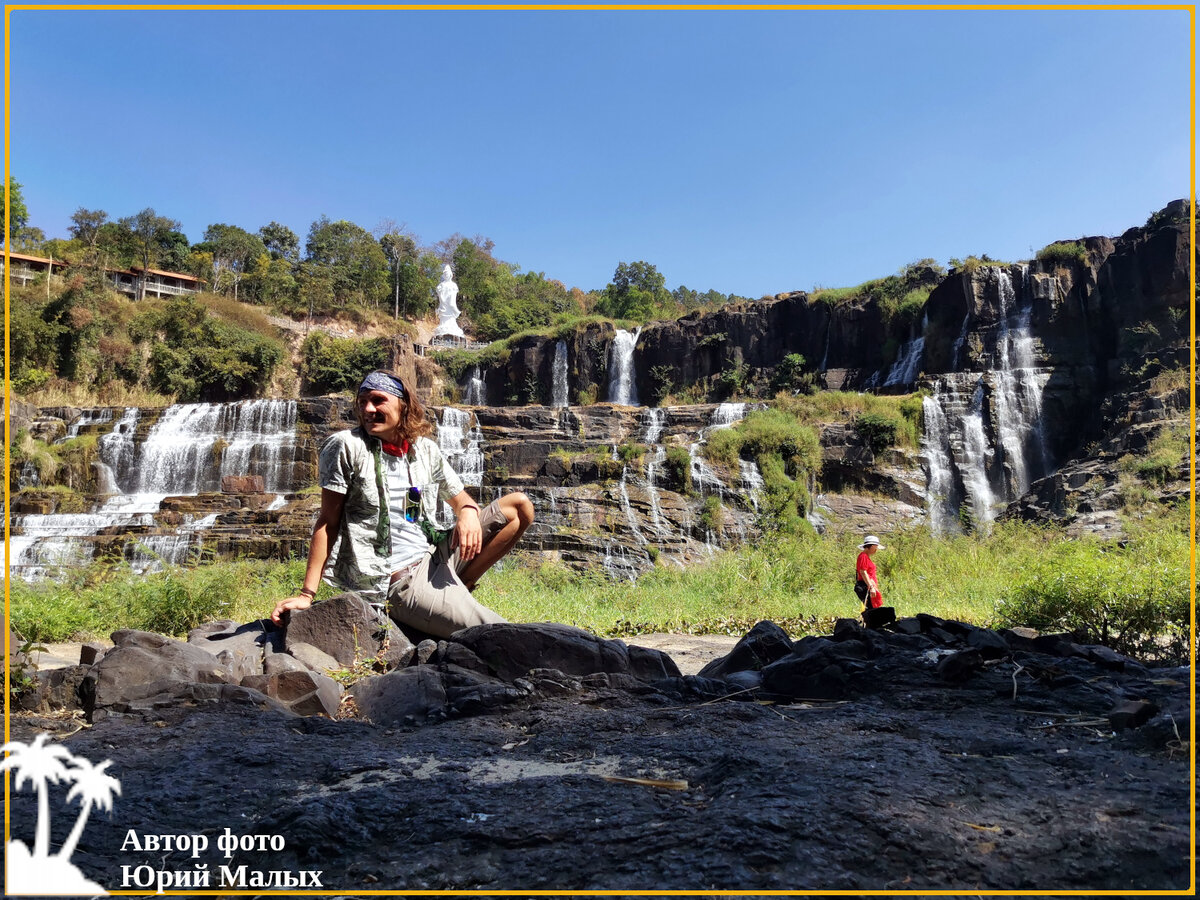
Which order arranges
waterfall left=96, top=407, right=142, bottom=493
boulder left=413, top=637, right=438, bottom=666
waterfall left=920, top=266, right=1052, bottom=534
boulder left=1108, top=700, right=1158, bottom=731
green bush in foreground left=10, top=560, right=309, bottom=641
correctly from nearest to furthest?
boulder left=1108, top=700, right=1158, bottom=731, boulder left=413, top=637, right=438, bottom=666, green bush in foreground left=10, top=560, right=309, bottom=641, waterfall left=96, top=407, right=142, bottom=493, waterfall left=920, top=266, right=1052, bottom=534

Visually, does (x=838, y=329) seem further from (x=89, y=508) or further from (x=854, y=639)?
(x=854, y=639)

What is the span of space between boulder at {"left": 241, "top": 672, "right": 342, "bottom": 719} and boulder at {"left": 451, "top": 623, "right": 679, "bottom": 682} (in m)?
0.59

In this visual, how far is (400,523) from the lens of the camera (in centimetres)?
373

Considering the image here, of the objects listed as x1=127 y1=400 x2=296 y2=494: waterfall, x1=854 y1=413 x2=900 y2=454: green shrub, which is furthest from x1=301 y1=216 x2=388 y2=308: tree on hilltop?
x1=854 y1=413 x2=900 y2=454: green shrub

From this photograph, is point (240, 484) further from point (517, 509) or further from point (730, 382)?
point (730, 382)

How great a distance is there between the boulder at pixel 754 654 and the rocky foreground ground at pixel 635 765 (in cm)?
19

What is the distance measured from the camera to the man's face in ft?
11.7

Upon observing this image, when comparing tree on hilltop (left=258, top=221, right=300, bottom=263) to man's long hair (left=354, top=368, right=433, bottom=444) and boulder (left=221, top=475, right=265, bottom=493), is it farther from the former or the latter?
man's long hair (left=354, top=368, right=433, bottom=444)

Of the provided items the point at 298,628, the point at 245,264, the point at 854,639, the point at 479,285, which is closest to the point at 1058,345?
the point at 854,639

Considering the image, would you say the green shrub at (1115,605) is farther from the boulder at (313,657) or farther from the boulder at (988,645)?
the boulder at (313,657)

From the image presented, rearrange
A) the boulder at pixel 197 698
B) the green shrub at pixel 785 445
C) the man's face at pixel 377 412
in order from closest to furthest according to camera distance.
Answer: the boulder at pixel 197 698 < the man's face at pixel 377 412 < the green shrub at pixel 785 445

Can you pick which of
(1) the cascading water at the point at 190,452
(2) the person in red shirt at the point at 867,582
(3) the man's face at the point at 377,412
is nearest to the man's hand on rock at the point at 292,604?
(3) the man's face at the point at 377,412

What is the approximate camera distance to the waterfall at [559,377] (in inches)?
1250

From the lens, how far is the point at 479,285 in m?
53.7
